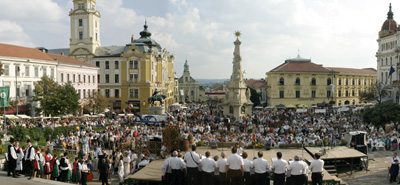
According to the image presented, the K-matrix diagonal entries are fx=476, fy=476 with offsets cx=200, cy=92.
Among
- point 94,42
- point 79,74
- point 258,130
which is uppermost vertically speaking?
point 94,42

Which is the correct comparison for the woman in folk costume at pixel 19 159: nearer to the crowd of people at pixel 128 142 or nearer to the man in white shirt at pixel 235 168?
the crowd of people at pixel 128 142

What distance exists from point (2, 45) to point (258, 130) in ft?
107

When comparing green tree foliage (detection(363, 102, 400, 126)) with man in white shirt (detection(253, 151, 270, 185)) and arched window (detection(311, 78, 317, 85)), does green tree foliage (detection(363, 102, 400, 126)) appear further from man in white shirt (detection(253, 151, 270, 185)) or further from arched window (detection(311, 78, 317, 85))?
arched window (detection(311, 78, 317, 85))

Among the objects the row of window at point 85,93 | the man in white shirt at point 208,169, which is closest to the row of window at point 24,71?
the row of window at point 85,93

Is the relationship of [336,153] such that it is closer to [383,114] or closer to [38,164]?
[38,164]

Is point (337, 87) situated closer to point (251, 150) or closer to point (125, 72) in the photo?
point (125, 72)

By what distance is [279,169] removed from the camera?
1416 cm

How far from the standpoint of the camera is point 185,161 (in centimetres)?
1465

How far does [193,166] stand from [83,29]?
67351mm

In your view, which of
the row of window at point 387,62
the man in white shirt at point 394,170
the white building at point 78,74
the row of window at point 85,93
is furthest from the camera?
the row of window at point 387,62

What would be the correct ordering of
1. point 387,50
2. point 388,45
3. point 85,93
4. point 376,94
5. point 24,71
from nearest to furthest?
point 24,71 → point 85,93 → point 376,94 → point 388,45 → point 387,50

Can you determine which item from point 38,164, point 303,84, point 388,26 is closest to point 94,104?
point 38,164

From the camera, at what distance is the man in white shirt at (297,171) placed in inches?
553

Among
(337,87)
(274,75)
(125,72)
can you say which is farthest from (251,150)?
(337,87)
